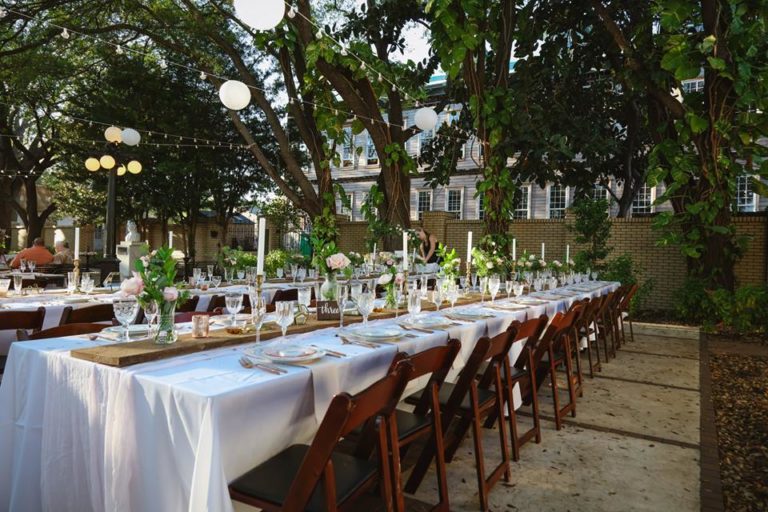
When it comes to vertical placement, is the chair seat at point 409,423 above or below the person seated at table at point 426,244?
below

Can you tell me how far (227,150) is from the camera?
18688 mm

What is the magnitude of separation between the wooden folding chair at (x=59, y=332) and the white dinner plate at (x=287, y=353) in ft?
3.25

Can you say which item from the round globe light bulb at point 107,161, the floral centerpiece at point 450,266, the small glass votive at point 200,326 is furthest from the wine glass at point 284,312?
the round globe light bulb at point 107,161

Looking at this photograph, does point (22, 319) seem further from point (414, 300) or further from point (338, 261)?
point (414, 300)

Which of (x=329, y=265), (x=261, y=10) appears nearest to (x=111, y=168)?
(x=261, y=10)

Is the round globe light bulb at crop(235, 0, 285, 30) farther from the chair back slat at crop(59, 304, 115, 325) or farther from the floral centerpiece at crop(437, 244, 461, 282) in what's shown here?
the chair back slat at crop(59, 304, 115, 325)

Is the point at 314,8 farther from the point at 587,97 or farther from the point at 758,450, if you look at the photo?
the point at 758,450

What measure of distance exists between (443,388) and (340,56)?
7.15m

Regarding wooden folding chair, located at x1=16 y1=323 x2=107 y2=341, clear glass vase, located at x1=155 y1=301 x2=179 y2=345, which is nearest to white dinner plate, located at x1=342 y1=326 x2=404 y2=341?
clear glass vase, located at x1=155 y1=301 x2=179 y2=345

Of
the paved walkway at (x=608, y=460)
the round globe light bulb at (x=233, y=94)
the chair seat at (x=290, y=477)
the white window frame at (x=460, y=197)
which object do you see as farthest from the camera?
the white window frame at (x=460, y=197)

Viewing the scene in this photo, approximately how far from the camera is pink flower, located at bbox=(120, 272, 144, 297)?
2211 mm

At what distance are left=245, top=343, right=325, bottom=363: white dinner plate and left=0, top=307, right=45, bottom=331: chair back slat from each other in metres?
1.71

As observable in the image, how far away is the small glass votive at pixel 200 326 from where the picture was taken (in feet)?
8.45

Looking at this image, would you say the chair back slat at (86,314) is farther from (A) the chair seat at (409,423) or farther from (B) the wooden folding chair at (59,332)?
(A) the chair seat at (409,423)
